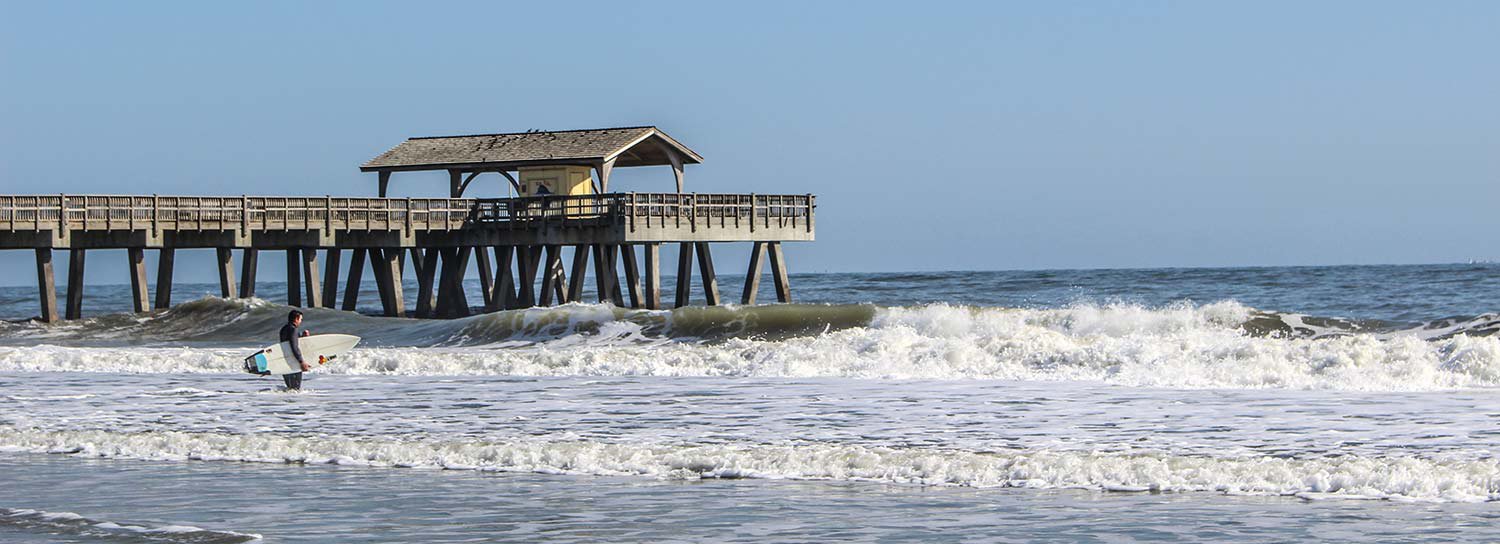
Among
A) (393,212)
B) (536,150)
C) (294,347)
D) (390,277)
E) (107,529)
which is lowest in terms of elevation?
(107,529)

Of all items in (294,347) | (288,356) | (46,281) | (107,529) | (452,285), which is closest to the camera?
(107,529)

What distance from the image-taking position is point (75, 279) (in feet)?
129

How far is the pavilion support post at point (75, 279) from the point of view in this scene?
38.8m

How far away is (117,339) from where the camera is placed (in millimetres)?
37188

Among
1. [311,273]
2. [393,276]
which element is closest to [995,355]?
[311,273]

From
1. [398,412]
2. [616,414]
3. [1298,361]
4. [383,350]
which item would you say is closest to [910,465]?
[616,414]

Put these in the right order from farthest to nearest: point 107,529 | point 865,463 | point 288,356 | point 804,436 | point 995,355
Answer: point 995,355, point 288,356, point 804,436, point 865,463, point 107,529

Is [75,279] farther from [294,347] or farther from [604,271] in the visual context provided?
[294,347]

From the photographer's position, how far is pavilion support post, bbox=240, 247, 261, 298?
139ft

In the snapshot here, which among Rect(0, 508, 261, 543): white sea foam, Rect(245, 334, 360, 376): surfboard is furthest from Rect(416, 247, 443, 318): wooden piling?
Rect(0, 508, 261, 543): white sea foam

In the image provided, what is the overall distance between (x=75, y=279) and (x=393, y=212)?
7026 mm

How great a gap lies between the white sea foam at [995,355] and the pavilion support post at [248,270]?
34.4ft

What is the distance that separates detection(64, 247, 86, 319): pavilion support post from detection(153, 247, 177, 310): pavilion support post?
5.42ft

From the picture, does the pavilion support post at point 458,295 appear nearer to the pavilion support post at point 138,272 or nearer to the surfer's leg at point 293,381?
the pavilion support post at point 138,272
